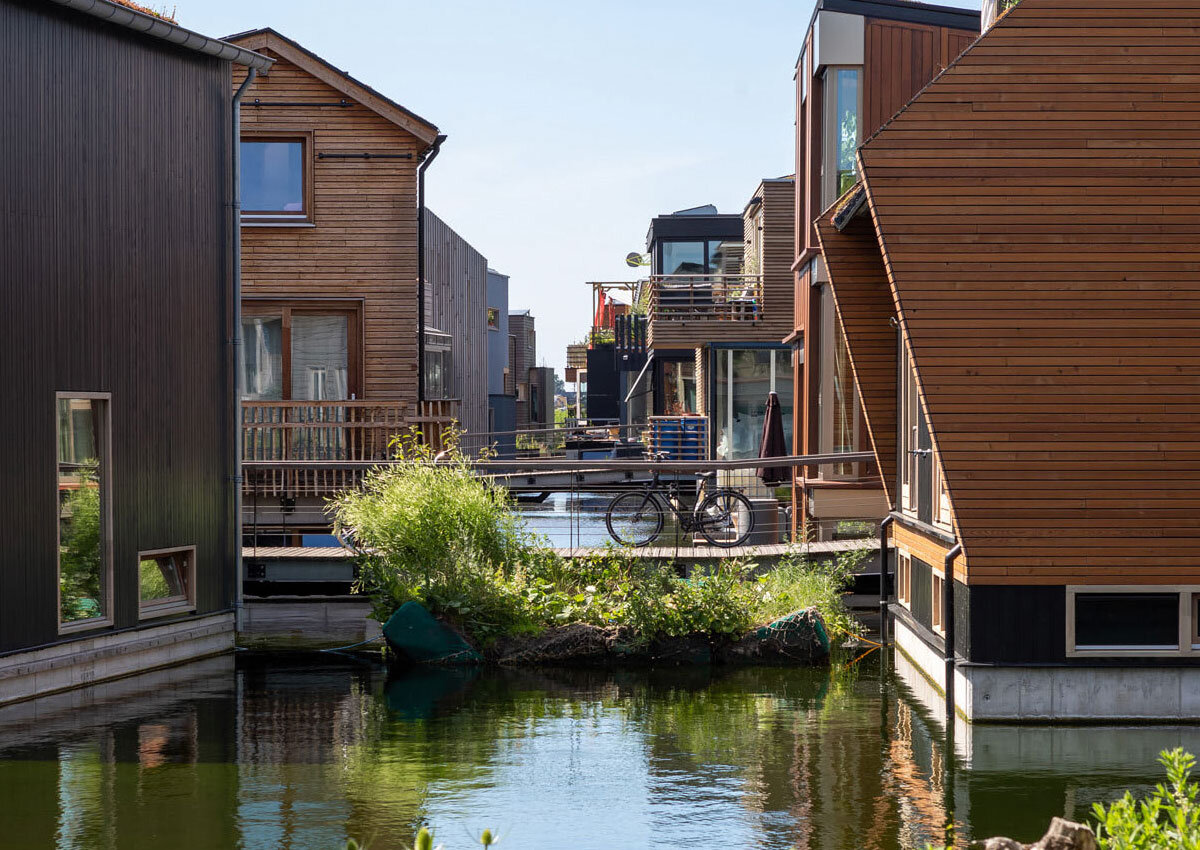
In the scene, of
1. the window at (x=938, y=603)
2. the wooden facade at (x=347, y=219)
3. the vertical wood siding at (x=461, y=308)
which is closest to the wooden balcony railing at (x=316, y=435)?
the wooden facade at (x=347, y=219)

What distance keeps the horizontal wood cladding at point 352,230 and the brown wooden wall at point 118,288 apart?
20.7ft

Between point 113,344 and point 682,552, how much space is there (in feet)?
22.6

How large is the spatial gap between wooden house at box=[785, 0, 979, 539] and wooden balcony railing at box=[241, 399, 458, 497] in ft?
18.8

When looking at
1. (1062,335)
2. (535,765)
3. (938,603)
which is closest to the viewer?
(535,765)

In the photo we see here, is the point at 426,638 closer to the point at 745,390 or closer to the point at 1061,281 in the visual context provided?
the point at 1061,281

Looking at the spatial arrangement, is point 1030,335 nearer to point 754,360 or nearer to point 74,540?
point 74,540

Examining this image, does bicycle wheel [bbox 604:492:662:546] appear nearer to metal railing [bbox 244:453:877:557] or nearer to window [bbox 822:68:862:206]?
metal railing [bbox 244:453:877:557]

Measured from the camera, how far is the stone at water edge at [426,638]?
48.9ft

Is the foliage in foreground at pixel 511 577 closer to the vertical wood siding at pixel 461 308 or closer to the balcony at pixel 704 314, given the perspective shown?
the vertical wood siding at pixel 461 308

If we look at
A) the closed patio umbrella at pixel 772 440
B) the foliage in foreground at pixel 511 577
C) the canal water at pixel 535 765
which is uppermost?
the closed patio umbrella at pixel 772 440

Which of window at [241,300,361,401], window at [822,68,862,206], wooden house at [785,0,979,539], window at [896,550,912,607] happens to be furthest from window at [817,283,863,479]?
window at [241,300,361,401]

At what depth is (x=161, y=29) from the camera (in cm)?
1402

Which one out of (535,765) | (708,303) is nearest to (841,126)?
(535,765)

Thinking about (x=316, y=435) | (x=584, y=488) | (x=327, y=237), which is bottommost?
(x=584, y=488)
